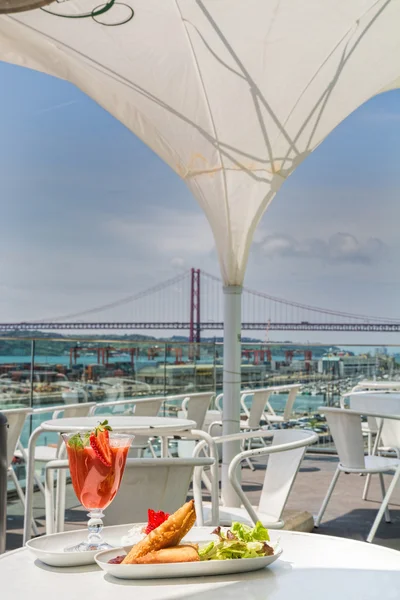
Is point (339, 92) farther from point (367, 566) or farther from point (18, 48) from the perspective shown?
point (367, 566)

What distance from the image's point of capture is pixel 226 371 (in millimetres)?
4324

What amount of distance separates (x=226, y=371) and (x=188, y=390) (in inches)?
72.9

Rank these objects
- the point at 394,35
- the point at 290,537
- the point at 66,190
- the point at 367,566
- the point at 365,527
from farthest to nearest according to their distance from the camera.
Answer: the point at 66,190
the point at 365,527
the point at 394,35
the point at 290,537
the point at 367,566

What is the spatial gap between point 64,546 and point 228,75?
2.95 m

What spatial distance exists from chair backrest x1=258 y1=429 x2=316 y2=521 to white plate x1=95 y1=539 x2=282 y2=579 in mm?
1591

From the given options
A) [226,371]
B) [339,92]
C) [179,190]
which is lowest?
[226,371]

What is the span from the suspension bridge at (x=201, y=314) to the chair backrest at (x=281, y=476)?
15.1 m

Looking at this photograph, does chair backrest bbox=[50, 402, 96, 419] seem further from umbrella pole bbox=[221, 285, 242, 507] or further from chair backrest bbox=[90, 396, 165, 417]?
umbrella pole bbox=[221, 285, 242, 507]

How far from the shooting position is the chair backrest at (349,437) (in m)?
3.88

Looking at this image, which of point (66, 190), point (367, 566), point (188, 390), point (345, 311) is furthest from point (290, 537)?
point (66, 190)

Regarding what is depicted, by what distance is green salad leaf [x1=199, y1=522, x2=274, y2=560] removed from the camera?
1089 mm

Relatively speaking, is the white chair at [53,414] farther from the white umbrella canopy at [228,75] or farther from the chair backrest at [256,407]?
the chair backrest at [256,407]

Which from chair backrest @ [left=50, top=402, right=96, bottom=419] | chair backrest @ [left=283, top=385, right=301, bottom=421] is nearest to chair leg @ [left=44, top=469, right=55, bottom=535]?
chair backrest @ [left=50, top=402, right=96, bottom=419]

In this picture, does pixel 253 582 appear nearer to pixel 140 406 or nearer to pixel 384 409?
pixel 140 406
